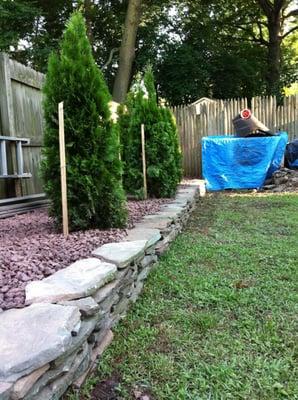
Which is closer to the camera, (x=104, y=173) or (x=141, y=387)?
(x=141, y=387)

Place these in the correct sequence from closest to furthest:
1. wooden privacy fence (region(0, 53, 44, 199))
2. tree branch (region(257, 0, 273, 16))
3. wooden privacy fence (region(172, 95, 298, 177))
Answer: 1. wooden privacy fence (region(0, 53, 44, 199))
2. wooden privacy fence (region(172, 95, 298, 177))
3. tree branch (region(257, 0, 273, 16))

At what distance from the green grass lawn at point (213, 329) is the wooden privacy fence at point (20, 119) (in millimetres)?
1964

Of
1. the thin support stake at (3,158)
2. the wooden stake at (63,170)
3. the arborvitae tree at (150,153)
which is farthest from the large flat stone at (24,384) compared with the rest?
the arborvitae tree at (150,153)

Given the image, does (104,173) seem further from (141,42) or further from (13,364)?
(141,42)

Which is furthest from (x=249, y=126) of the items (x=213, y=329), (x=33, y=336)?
(x=33, y=336)

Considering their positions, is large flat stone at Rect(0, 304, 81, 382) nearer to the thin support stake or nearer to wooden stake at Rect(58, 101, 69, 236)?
wooden stake at Rect(58, 101, 69, 236)

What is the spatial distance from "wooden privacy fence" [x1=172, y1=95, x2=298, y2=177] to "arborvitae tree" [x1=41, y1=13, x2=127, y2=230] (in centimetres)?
640

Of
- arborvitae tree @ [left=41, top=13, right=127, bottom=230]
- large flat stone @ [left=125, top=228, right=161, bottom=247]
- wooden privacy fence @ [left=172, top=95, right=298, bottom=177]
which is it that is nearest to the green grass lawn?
large flat stone @ [left=125, top=228, right=161, bottom=247]

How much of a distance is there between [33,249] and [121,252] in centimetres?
58

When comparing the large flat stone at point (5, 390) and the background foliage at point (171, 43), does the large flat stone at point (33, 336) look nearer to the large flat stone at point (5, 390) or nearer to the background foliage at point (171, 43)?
the large flat stone at point (5, 390)

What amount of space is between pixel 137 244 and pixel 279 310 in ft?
3.20

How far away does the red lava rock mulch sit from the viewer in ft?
6.42

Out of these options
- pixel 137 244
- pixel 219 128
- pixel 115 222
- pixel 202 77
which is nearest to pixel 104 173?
pixel 115 222

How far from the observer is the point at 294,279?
2.83 meters
